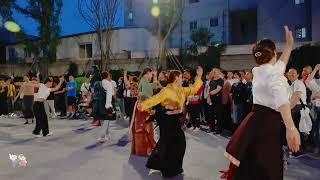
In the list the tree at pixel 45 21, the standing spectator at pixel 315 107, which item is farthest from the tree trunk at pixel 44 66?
the standing spectator at pixel 315 107

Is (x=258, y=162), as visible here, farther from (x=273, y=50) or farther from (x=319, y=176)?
(x=319, y=176)

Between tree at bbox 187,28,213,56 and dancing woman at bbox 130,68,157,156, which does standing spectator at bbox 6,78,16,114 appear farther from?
tree at bbox 187,28,213,56

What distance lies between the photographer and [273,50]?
4.49 m

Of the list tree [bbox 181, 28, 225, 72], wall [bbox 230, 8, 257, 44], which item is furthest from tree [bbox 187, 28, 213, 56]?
wall [bbox 230, 8, 257, 44]

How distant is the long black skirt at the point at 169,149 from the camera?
7.42 metres

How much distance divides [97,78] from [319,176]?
656 centimetres

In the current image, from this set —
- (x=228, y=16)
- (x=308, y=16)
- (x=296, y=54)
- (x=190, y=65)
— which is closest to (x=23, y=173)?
(x=296, y=54)

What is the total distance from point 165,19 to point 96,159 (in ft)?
83.5

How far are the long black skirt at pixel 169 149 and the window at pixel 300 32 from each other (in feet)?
90.6

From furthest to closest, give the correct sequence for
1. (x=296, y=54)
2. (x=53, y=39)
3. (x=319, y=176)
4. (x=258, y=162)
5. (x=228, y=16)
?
(x=228, y=16)
(x=53, y=39)
(x=296, y=54)
(x=319, y=176)
(x=258, y=162)

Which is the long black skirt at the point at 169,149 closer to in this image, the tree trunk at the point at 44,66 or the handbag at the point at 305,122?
the handbag at the point at 305,122

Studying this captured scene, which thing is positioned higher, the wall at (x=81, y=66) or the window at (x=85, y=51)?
the window at (x=85, y=51)

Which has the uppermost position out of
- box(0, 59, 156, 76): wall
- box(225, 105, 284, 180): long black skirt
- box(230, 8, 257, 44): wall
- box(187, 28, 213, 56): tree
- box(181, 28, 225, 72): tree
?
box(230, 8, 257, 44): wall

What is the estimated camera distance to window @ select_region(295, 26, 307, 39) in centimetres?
3315
